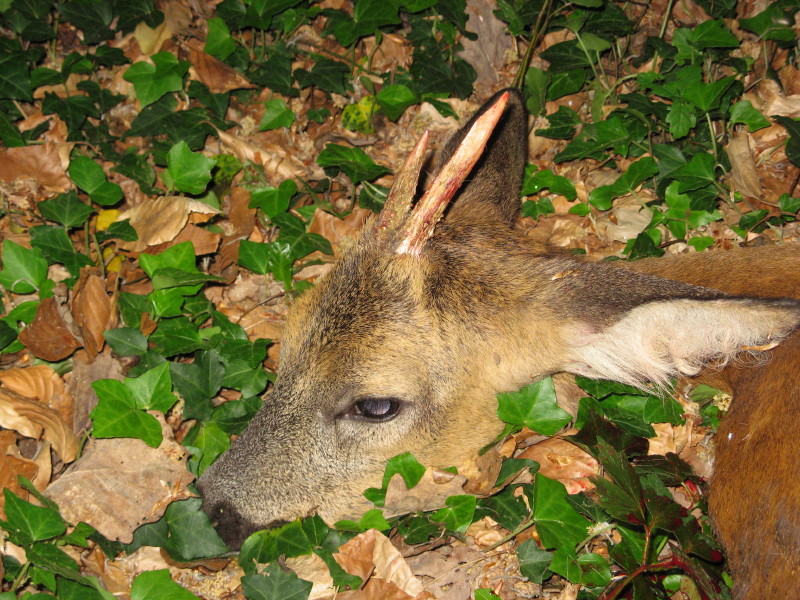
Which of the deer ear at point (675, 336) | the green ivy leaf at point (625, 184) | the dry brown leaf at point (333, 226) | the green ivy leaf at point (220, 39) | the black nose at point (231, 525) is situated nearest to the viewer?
the deer ear at point (675, 336)

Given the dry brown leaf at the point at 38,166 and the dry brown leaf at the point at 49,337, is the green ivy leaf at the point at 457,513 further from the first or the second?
the dry brown leaf at the point at 38,166

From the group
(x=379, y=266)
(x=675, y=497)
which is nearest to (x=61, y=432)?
(x=379, y=266)

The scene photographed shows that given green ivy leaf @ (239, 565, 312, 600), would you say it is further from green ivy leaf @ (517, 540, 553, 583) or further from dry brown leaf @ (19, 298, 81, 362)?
dry brown leaf @ (19, 298, 81, 362)

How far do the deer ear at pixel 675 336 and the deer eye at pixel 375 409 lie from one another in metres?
0.85

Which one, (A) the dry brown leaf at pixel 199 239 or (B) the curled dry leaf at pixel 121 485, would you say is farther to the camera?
(A) the dry brown leaf at pixel 199 239

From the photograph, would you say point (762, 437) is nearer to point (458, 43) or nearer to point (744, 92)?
point (744, 92)

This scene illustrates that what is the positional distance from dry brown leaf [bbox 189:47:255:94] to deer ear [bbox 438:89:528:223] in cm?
276

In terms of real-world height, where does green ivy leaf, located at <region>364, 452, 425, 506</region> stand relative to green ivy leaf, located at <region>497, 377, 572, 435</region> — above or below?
below

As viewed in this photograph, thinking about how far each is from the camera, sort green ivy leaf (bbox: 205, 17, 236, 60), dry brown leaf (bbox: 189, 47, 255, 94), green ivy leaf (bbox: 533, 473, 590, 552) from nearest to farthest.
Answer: green ivy leaf (bbox: 533, 473, 590, 552)
green ivy leaf (bbox: 205, 17, 236, 60)
dry brown leaf (bbox: 189, 47, 255, 94)

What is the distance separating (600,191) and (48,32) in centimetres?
471

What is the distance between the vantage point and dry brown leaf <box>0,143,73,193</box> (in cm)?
537

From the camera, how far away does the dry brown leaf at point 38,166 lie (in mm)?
5367

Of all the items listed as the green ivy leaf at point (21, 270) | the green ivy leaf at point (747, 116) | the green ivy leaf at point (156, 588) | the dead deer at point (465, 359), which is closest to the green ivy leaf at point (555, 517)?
the dead deer at point (465, 359)

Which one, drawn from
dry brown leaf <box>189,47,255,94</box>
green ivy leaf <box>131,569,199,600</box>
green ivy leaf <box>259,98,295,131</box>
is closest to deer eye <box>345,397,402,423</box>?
green ivy leaf <box>131,569,199,600</box>
